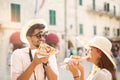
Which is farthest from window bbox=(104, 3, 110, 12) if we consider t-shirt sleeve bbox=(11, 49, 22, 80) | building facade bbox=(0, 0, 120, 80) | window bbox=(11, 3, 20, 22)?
t-shirt sleeve bbox=(11, 49, 22, 80)

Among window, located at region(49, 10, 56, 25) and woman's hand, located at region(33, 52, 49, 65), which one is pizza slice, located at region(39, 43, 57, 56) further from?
window, located at region(49, 10, 56, 25)

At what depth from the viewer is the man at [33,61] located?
258cm

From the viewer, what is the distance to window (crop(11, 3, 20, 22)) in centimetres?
1755

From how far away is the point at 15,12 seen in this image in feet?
58.3

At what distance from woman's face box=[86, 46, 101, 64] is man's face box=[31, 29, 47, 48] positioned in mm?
415

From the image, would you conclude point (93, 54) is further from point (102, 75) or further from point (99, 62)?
point (102, 75)

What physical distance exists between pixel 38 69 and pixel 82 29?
2182 centimetres

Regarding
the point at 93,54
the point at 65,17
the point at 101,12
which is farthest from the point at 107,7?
the point at 93,54

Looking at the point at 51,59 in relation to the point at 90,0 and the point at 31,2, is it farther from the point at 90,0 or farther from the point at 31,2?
the point at 90,0

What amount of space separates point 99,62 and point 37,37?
0.54m

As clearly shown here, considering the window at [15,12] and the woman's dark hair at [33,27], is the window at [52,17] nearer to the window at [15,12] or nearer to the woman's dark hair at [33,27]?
the window at [15,12]

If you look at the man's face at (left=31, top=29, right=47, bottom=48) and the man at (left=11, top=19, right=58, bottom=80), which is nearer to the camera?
the man at (left=11, top=19, right=58, bottom=80)

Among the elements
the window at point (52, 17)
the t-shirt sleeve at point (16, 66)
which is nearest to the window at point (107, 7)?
the window at point (52, 17)

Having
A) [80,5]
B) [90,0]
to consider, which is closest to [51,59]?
[80,5]
